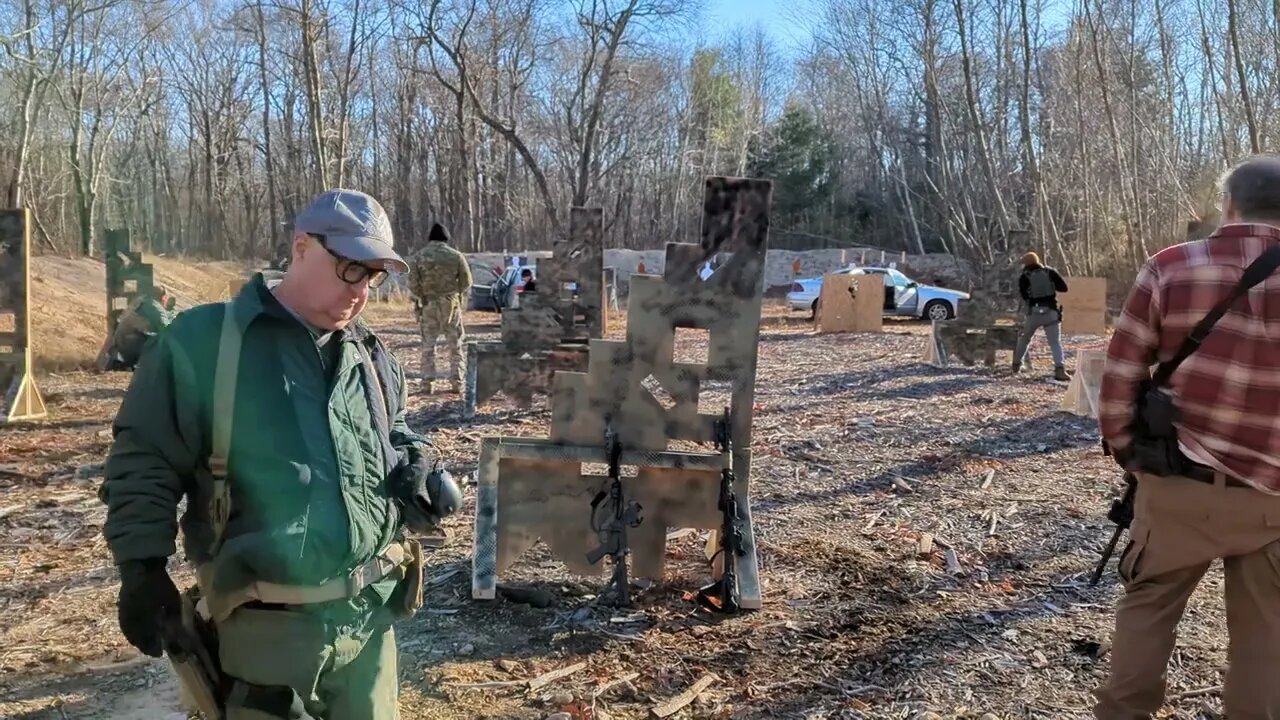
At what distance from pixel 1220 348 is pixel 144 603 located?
326cm

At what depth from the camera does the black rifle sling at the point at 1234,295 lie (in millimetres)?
2883

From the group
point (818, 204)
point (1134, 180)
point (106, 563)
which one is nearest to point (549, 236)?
point (818, 204)

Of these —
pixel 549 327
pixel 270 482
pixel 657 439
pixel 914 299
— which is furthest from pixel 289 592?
pixel 914 299

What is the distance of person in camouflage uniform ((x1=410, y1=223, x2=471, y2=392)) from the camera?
11102mm

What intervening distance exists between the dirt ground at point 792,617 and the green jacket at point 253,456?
1.71 meters

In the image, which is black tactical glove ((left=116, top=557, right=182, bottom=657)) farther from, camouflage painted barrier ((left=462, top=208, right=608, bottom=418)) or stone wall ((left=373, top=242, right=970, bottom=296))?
stone wall ((left=373, top=242, right=970, bottom=296))

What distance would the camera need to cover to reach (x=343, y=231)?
2340mm

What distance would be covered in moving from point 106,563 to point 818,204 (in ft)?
151

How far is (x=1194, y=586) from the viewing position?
3012 mm

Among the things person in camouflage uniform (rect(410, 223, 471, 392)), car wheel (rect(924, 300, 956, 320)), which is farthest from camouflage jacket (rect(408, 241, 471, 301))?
car wheel (rect(924, 300, 956, 320))

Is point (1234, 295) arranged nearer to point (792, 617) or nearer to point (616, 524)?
point (792, 617)

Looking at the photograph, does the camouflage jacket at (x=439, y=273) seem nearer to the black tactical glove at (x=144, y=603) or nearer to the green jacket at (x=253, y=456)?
the green jacket at (x=253, y=456)

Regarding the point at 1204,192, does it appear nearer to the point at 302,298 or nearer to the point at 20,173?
the point at 302,298

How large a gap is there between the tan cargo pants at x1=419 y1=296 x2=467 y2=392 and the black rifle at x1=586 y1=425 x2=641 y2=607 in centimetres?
686
